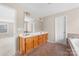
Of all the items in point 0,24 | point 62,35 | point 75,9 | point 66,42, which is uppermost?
point 75,9

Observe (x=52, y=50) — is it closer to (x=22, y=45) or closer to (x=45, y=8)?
(x=22, y=45)

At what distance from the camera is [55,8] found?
190cm

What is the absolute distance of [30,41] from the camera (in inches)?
76.0

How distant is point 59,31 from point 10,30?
863 millimetres

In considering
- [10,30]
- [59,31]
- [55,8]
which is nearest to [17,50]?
[10,30]

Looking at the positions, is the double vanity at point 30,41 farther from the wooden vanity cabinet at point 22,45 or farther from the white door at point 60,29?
the white door at point 60,29

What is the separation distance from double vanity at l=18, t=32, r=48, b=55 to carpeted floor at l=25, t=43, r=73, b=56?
0.26 ft

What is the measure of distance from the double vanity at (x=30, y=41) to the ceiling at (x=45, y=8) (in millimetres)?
357

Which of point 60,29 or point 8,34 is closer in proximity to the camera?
point 8,34

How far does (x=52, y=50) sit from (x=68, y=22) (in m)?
0.56

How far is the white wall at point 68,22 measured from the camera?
1865 mm

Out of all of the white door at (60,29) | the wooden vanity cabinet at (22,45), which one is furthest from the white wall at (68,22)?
the wooden vanity cabinet at (22,45)

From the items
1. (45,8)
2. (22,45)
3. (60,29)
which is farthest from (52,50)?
(45,8)

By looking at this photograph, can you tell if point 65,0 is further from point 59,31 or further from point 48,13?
point 59,31
